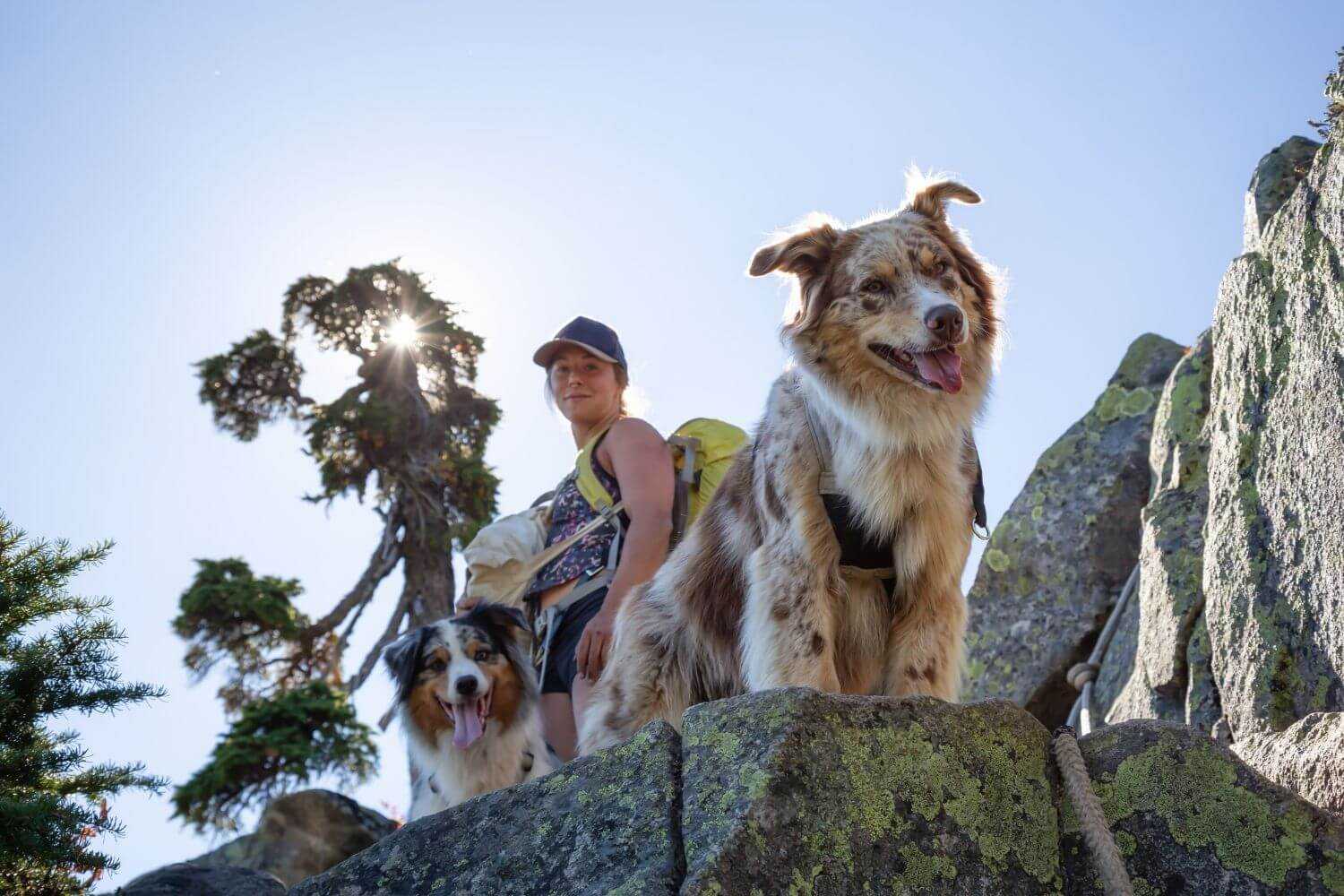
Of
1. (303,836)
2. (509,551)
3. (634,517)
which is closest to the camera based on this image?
(634,517)

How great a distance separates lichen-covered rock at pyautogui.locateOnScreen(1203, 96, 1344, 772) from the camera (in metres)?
3.78

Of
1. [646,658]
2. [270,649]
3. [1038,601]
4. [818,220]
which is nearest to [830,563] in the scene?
[646,658]

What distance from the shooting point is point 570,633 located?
5562mm

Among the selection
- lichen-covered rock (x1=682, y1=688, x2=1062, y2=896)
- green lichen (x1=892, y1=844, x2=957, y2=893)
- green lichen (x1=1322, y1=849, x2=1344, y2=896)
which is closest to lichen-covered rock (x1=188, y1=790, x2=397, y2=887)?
lichen-covered rock (x1=682, y1=688, x2=1062, y2=896)

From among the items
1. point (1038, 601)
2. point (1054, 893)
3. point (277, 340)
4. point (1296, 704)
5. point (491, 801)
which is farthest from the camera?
point (277, 340)

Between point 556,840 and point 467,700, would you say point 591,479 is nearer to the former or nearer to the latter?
point 467,700

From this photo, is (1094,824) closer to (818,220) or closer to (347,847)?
(818,220)

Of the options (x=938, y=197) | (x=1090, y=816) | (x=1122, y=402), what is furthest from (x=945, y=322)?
(x=1122, y=402)

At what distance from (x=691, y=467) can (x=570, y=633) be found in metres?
0.97

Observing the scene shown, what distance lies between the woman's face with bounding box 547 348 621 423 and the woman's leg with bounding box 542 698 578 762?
1415 mm

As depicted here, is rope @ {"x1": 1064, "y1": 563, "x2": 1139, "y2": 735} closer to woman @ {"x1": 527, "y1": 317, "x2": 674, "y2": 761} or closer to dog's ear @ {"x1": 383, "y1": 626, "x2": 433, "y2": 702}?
woman @ {"x1": 527, "y1": 317, "x2": 674, "y2": 761}

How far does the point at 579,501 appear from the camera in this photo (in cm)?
566

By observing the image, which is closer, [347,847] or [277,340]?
[347,847]

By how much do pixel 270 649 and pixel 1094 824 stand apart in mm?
13925
